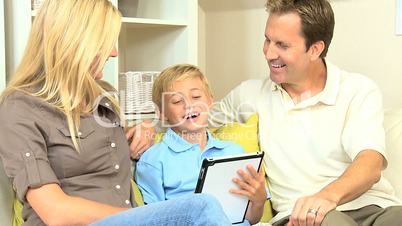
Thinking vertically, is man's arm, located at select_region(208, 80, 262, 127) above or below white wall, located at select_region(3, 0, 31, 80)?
below

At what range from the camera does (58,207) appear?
1.24 metres

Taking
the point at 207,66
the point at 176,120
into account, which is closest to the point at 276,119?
the point at 176,120

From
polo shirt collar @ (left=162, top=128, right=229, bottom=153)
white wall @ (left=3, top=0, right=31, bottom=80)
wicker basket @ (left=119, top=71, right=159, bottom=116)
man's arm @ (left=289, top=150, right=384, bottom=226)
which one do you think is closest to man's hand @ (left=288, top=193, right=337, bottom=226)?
man's arm @ (left=289, top=150, right=384, bottom=226)

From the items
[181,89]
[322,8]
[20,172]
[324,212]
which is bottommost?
[324,212]

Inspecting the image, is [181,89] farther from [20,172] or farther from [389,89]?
[389,89]

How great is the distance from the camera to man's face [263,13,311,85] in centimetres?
180

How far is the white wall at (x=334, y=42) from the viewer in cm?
221

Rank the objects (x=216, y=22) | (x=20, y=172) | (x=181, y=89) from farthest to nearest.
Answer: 1. (x=216, y=22)
2. (x=181, y=89)
3. (x=20, y=172)

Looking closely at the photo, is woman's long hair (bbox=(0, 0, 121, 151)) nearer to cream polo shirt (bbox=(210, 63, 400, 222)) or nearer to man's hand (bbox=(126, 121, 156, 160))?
man's hand (bbox=(126, 121, 156, 160))

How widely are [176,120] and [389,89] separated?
94 cm

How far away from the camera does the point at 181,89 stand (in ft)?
5.65

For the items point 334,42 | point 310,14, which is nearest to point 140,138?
point 310,14

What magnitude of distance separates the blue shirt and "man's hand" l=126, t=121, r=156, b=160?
0.06ft

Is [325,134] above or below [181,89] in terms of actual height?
below
